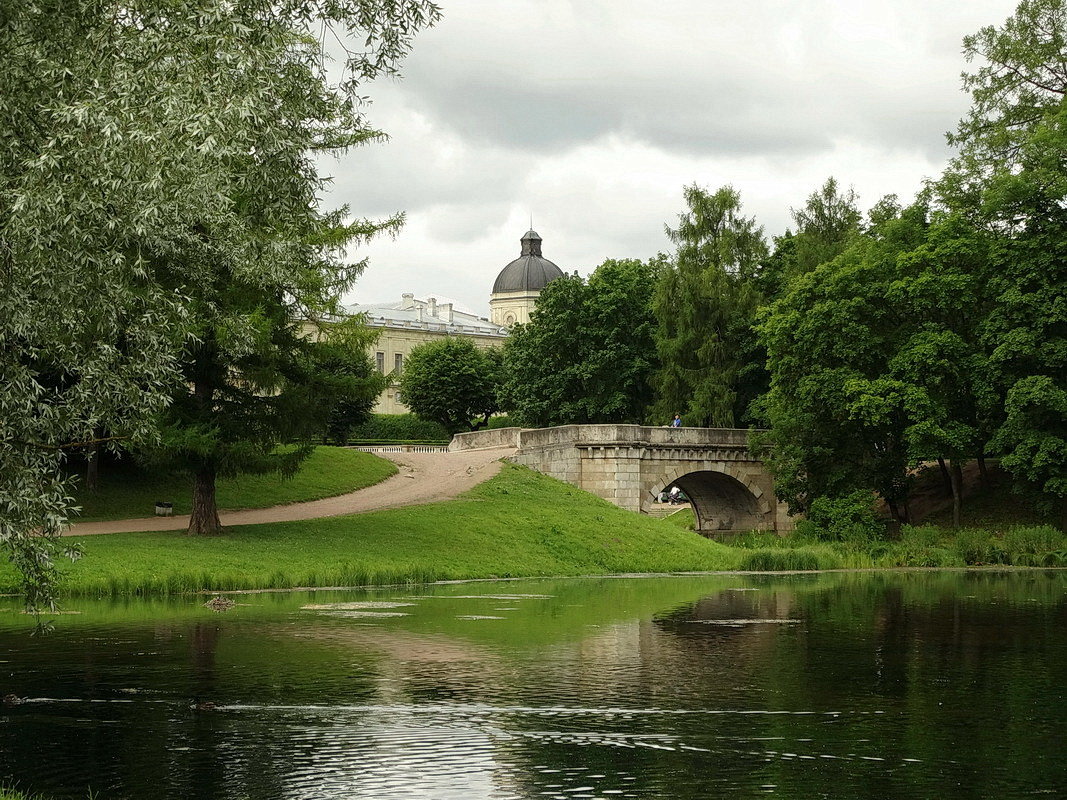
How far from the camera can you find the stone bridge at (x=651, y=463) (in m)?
53.7

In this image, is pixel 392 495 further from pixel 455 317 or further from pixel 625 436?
pixel 455 317

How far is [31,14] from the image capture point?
11906mm

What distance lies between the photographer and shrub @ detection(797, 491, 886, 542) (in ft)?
162

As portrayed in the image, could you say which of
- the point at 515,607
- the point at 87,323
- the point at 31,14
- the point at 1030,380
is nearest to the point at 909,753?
the point at 87,323

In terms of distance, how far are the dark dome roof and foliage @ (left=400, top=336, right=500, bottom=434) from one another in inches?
2289

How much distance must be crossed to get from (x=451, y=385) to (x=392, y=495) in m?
51.3

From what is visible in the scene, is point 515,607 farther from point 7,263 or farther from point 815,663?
point 7,263

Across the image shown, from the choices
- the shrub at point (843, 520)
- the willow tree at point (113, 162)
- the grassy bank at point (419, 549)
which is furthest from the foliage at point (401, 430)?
the willow tree at point (113, 162)

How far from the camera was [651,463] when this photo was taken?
180ft

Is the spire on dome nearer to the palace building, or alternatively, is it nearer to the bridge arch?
the palace building

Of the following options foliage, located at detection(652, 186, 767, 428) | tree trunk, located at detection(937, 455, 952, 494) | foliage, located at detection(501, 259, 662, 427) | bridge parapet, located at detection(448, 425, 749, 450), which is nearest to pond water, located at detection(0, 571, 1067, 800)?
bridge parapet, located at detection(448, 425, 749, 450)

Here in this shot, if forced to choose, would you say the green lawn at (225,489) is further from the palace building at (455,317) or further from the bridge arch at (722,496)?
the palace building at (455,317)

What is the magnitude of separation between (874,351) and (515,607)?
2872 cm

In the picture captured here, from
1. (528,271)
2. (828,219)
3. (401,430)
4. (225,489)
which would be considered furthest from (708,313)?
(528,271)
